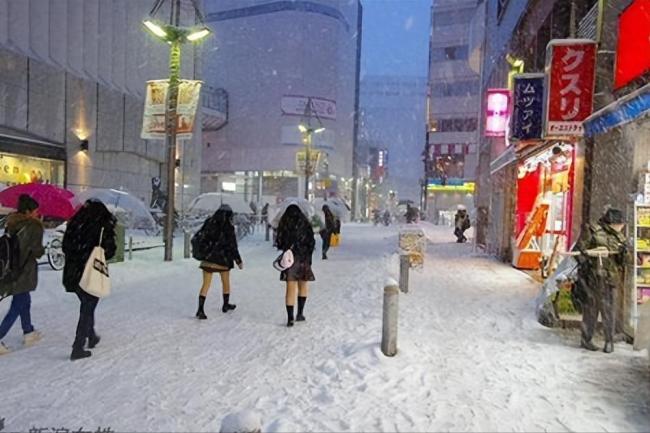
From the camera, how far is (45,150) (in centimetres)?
2322

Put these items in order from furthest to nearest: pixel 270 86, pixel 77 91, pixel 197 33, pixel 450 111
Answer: pixel 450 111, pixel 270 86, pixel 77 91, pixel 197 33

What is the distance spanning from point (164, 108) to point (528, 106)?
382 inches

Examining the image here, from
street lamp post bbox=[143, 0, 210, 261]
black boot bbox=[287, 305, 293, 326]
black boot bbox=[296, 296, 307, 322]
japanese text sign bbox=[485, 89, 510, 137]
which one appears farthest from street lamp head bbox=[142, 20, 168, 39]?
japanese text sign bbox=[485, 89, 510, 137]

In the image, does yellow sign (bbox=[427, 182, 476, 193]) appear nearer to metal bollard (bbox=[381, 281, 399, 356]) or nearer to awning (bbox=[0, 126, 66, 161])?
awning (bbox=[0, 126, 66, 161])

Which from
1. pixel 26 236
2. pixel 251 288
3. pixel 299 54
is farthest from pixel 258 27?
pixel 26 236

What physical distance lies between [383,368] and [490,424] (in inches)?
55.6

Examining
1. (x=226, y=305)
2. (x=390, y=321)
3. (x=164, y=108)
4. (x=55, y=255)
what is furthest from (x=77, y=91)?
(x=390, y=321)

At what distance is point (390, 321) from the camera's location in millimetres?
5574

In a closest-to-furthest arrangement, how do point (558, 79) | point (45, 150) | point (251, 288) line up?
point (558, 79) → point (251, 288) → point (45, 150)

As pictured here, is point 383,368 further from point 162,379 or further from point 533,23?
point 533,23

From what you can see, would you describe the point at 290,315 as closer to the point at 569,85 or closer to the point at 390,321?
the point at 390,321

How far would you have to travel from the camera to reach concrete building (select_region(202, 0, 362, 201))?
56.4 m

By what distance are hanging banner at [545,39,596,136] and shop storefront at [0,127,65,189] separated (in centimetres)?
1966

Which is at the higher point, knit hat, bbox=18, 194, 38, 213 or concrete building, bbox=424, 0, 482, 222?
concrete building, bbox=424, 0, 482, 222
